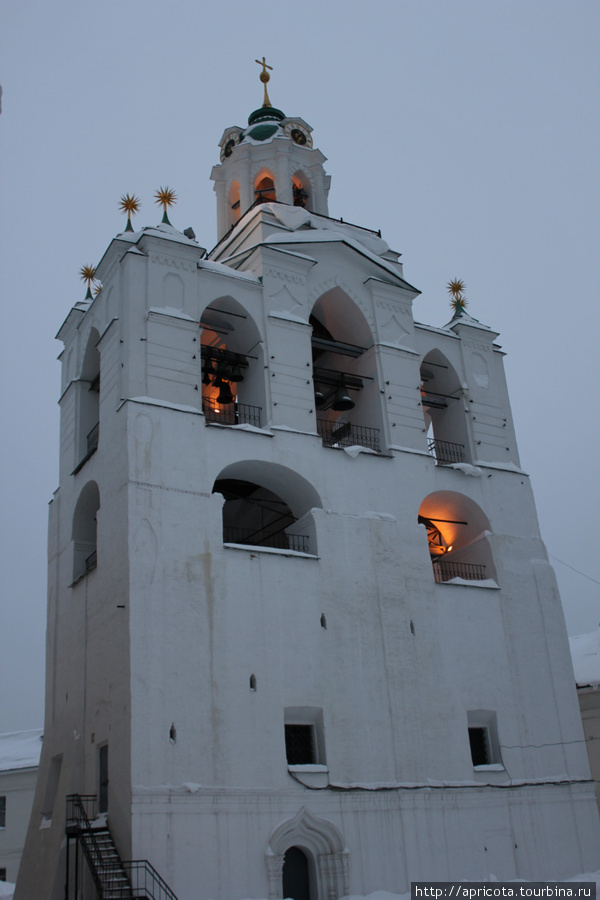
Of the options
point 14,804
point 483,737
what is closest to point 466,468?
point 483,737

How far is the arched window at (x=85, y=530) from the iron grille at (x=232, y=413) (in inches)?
134

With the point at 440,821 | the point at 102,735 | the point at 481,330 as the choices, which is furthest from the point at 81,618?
the point at 481,330

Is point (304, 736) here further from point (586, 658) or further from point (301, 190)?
point (301, 190)

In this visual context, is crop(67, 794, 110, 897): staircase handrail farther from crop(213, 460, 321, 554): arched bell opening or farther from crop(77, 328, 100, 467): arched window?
crop(77, 328, 100, 467): arched window

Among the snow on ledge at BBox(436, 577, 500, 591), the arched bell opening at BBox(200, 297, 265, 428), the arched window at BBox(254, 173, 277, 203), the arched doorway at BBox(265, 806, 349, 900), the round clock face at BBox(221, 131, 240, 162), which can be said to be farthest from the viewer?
the round clock face at BBox(221, 131, 240, 162)

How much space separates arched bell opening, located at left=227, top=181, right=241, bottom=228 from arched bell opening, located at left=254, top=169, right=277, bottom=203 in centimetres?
73

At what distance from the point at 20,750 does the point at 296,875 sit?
2535 centimetres

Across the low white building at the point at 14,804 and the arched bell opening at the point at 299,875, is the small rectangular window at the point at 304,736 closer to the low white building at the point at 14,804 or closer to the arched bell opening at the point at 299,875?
the arched bell opening at the point at 299,875

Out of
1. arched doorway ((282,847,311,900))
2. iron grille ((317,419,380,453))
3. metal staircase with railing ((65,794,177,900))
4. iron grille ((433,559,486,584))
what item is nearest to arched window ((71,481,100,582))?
iron grille ((317,419,380,453))

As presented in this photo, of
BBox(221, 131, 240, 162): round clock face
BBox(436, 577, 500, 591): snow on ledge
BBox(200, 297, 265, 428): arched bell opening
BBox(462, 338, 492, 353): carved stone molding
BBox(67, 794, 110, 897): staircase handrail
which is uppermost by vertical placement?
BBox(221, 131, 240, 162): round clock face

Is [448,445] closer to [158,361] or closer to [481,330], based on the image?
[481,330]

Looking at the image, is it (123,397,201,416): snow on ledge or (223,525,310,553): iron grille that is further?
(223,525,310,553): iron grille

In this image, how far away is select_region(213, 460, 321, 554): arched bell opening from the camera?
22.0 metres

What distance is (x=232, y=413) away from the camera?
23.7m
